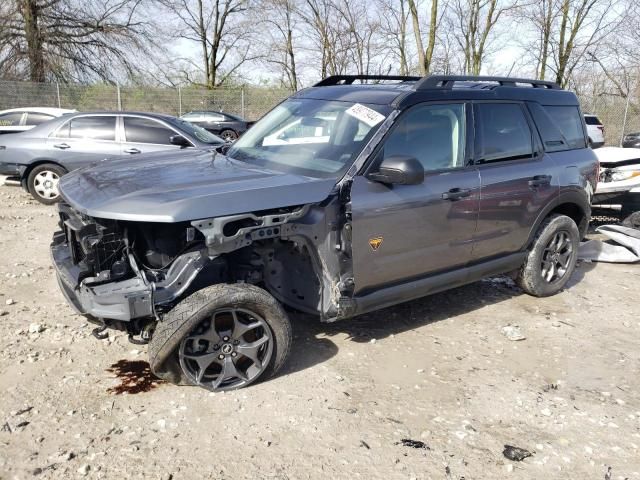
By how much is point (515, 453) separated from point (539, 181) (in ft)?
8.56

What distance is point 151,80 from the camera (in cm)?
2650

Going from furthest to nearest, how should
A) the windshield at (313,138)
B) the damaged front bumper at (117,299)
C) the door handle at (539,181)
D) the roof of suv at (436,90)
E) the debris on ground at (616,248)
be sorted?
the debris on ground at (616,248) → the door handle at (539,181) → the roof of suv at (436,90) → the windshield at (313,138) → the damaged front bumper at (117,299)

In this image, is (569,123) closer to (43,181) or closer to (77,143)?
→ (77,143)

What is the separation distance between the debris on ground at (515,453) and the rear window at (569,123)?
3292 mm

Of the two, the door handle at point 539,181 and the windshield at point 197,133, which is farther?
the windshield at point 197,133

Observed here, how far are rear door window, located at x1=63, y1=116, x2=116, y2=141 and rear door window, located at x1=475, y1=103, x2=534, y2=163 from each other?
20.5 ft

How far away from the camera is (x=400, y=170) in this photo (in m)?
3.49

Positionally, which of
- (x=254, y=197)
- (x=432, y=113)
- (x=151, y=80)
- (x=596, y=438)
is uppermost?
(x=151, y=80)

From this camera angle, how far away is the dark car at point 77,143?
8.65 metres

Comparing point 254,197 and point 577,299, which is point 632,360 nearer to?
point 577,299

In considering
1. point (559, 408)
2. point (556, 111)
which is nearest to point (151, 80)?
point (556, 111)

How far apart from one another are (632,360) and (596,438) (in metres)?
1.30

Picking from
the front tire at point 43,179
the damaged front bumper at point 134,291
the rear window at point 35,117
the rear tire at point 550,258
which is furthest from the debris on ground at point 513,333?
the rear window at point 35,117

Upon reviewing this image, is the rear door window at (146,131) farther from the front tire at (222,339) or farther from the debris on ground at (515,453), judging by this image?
the debris on ground at (515,453)
